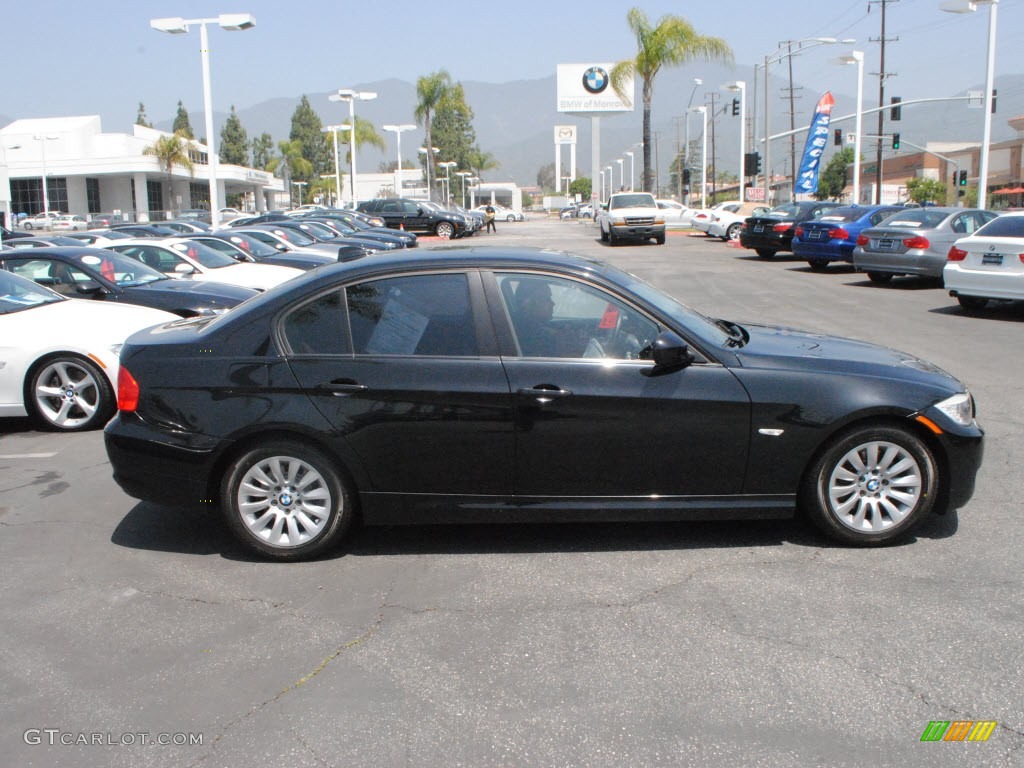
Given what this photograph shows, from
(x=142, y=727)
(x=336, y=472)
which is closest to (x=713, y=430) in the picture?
(x=336, y=472)

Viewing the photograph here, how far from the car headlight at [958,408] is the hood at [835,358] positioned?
0.06 m

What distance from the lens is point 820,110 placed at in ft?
127

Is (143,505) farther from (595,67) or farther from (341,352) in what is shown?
(595,67)

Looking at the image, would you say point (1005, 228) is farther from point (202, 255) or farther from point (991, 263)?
point (202, 255)

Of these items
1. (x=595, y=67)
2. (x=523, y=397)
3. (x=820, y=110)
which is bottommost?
(x=523, y=397)

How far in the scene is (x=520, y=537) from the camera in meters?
5.33

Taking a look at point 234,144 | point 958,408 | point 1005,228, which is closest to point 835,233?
point 1005,228

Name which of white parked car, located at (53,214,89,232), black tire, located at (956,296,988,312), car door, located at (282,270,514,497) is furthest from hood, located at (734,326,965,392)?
white parked car, located at (53,214,89,232)

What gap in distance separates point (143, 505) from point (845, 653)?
424 centimetres

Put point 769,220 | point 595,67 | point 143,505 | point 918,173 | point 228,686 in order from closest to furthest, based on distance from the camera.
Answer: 1. point 228,686
2. point 143,505
3. point 769,220
4. point 595,67
5. point 918,173

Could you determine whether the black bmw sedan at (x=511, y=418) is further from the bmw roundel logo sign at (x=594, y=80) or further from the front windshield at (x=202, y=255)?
the bmw roundel logo sign at (x=594, y=80)

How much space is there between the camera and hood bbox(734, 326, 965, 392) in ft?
16.3

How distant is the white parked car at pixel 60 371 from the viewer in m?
7.91

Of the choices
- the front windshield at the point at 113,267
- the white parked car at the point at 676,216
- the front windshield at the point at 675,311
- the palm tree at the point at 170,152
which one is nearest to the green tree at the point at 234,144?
the palm tree at the point at 170,152
